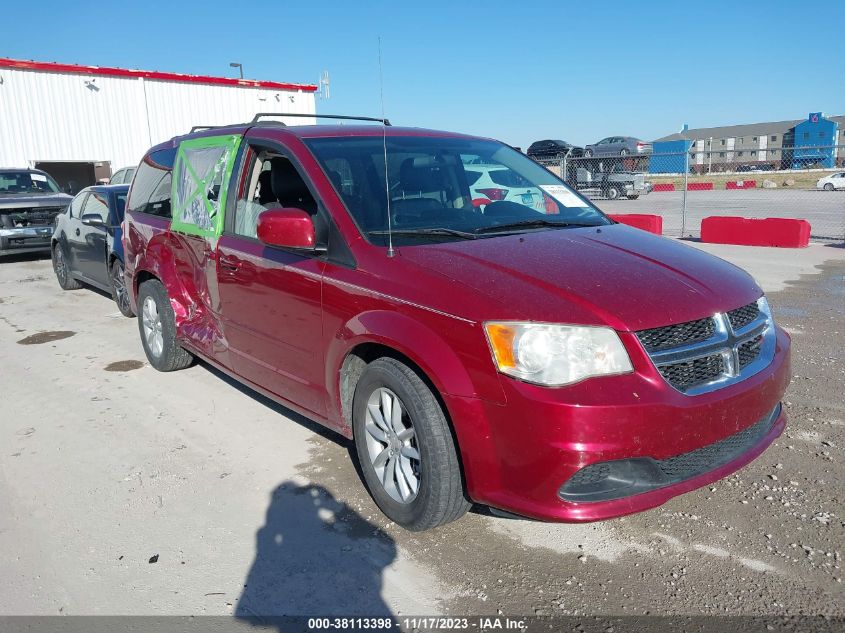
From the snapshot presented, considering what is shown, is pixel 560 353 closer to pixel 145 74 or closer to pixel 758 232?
pixel 758 232

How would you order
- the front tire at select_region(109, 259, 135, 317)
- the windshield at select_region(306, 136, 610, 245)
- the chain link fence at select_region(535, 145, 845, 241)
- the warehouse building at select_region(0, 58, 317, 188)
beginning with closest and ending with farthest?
the windshield at select_region(306, 136, 610, 245)
the front tire at select_region(109, 259, 135, 317)
the chain link fence at select_region(535, 145, 845, 241)
the warehouse building at select_region(0, 58, 317, 188)

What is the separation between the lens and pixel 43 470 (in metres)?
3.84

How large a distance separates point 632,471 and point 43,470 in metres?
3.27

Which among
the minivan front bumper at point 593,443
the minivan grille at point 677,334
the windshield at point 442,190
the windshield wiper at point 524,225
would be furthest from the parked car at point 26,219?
the minivan grille at point 677,334

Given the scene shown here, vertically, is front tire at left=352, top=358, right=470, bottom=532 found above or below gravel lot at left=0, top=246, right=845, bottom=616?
above

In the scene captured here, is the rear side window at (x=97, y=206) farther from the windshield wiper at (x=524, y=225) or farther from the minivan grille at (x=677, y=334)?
the minivan grille at (x=677, y=334)

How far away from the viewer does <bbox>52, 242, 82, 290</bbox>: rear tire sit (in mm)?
9469

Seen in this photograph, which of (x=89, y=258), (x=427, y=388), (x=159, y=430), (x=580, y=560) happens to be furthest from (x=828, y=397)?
(x=89, y=258)

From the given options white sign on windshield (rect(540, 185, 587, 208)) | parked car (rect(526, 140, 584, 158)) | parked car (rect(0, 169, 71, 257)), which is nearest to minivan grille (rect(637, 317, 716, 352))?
white sign on windshield (rect(540, 185, 587, 208))


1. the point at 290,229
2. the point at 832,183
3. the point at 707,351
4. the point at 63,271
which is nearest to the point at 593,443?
the point at 707,351

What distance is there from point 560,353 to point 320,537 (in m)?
1.42

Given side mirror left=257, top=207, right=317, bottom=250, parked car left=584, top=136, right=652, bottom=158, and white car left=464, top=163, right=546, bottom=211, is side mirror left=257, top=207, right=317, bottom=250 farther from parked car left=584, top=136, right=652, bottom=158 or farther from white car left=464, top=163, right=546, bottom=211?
parked car left=584, top=136, right=652, bottom=158

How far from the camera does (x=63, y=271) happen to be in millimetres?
9570

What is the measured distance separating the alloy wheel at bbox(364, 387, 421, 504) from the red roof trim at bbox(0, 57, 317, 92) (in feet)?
74.2
